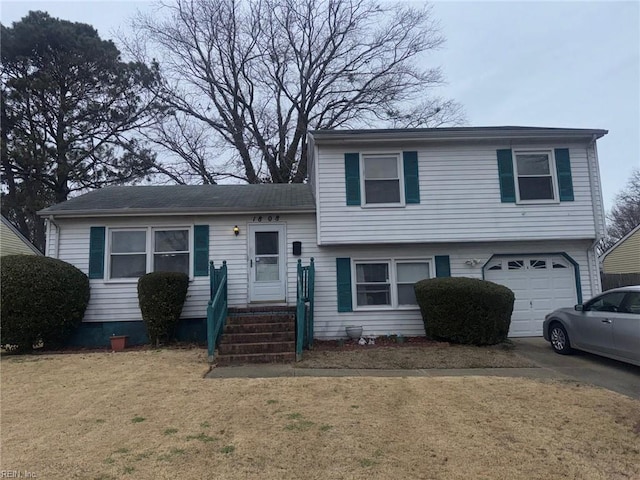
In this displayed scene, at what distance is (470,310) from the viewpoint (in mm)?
8547

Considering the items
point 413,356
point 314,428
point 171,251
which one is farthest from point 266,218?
point 314,428

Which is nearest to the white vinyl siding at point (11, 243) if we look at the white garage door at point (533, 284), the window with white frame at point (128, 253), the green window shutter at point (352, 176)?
the window with white frame at point (128, 253)

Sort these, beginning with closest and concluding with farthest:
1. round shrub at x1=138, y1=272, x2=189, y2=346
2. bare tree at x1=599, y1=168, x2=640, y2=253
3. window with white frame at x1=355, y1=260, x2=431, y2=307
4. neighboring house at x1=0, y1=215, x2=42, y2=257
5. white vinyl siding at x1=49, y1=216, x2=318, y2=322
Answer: round shrub at x1=138, y1=272, x2=189, y2=346
white vinyl siding at x1=49, y1=216, x2=318, y2=322
window with white frame at x1=355, y1=260, x2=431, y2=307
neighboring house at x1=0, y1=215, x2=42, y2=257
bare tree at x1=599, y1=168, x2=640, y2=253

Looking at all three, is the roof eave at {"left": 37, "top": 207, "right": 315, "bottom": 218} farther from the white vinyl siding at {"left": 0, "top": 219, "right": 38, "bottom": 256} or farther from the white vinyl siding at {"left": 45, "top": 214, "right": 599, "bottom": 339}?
the white vinyl siding at {"left": 0, "top": 219, "right": 38, "bottom": 256}

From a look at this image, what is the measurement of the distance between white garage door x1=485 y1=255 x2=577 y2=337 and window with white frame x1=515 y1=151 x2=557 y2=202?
153cm

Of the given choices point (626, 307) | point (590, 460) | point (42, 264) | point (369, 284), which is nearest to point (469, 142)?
point (369, 284)

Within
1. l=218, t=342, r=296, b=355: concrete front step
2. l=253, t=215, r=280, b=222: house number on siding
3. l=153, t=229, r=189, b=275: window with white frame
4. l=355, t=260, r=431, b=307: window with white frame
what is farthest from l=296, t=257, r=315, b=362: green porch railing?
l=153, t=229, r=189, b=275: window with white frame

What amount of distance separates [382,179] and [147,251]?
6036 mm

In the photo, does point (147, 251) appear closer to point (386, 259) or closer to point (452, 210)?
point (386, 259)

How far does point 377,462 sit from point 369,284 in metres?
6.68

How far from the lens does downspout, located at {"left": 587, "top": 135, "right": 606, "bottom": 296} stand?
9.80 metres

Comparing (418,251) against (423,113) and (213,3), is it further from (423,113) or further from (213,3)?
(213,3)

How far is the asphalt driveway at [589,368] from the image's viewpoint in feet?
19.6

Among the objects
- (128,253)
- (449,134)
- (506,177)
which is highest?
(449,134)
